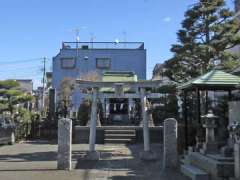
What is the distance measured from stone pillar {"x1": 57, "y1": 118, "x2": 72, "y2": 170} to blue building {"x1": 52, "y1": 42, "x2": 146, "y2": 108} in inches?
1541

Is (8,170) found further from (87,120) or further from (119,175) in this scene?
(87,120)

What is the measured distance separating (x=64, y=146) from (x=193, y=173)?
4.50 meters

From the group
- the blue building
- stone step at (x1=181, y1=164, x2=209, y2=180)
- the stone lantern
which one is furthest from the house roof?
the blue building

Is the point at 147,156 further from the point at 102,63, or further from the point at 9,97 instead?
the point at 102,63

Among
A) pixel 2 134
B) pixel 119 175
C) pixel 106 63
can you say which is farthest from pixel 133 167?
pixel 106 63

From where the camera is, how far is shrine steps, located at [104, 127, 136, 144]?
2602 cm

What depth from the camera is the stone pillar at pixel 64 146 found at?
49.3 feet

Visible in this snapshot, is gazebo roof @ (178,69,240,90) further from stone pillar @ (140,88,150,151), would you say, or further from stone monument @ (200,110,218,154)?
stone pillar @ (140,88,150,151)

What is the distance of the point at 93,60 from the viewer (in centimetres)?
5562

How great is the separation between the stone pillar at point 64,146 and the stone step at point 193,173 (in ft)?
11.4

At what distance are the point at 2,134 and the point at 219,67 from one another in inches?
439

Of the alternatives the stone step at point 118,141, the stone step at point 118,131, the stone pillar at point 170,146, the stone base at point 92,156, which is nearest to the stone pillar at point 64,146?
the stone base at point 92,156

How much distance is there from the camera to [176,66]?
2203 centimetres

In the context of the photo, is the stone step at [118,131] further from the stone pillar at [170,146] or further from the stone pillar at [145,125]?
the stone pillar at [170,146]
